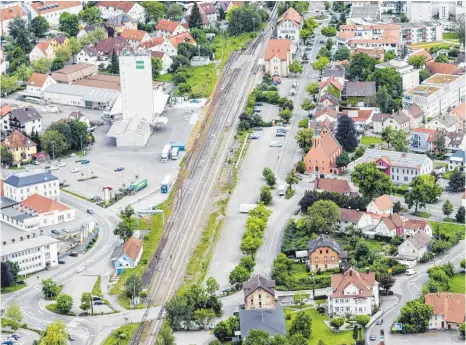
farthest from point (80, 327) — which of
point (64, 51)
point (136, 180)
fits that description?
point (64, 51)

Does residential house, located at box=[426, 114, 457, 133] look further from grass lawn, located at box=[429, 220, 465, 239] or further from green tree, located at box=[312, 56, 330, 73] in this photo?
grass lawn, located at box=[429, 220, 465, 239]

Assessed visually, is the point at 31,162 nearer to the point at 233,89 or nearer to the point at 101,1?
the point at 233,89

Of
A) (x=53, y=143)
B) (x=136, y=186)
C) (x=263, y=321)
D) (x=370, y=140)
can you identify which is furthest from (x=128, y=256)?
(x=370, y=140)

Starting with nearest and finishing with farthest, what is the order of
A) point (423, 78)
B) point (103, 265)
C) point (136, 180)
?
1. point (103, 265)
2. point (136, 180)
3. point (423, 78)

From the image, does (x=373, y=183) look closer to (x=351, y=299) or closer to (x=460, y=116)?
(x=351, y=299)

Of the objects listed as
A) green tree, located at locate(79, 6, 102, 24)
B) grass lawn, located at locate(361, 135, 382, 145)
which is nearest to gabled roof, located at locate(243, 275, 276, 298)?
grass lawn, located at locate(361, 135, 382, 145)
